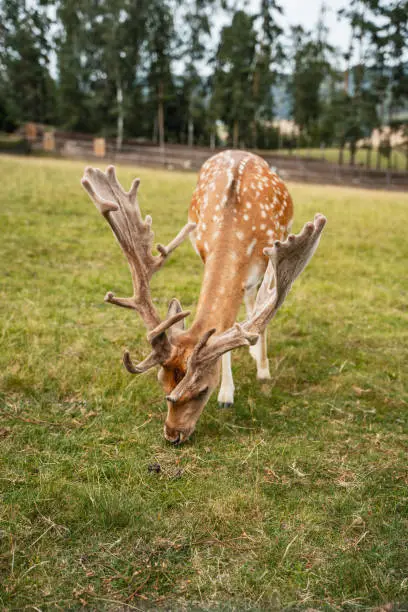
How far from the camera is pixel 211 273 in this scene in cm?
418

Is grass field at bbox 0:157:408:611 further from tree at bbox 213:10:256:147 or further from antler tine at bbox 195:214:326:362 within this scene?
tree at bbox 213:10:256:147

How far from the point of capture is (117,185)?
419cm

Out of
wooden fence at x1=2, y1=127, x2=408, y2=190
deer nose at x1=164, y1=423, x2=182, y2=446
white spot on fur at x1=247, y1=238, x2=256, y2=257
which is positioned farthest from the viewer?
wooden fence at x1=2, y1=127, x2=408, y2=190

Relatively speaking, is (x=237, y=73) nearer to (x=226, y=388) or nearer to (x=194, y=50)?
(x=194, y=50)

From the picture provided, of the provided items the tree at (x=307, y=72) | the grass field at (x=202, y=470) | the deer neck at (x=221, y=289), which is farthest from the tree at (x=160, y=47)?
the deer neck at (x=221, y=289)

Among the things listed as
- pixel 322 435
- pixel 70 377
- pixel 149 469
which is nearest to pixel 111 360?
pixel 70 377

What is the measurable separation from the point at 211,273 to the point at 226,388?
113 centimetres

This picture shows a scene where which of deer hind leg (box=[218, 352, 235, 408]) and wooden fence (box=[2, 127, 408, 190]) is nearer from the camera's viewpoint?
deer hind leg (box=[218, 352, 235, 408])

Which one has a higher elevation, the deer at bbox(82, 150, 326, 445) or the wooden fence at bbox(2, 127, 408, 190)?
the wooden fence at bbox(2, 127, 408, 190)

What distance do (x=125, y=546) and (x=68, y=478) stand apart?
77cm

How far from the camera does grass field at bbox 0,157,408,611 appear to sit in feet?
9.05

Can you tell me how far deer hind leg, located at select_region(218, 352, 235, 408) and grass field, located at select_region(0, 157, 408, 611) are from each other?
3.9 inches

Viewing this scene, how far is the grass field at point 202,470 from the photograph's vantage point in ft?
9.05

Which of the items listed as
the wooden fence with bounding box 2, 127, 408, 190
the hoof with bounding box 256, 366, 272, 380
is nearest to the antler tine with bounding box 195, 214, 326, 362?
the hoof with bounding box 256, 366, 272, 380
